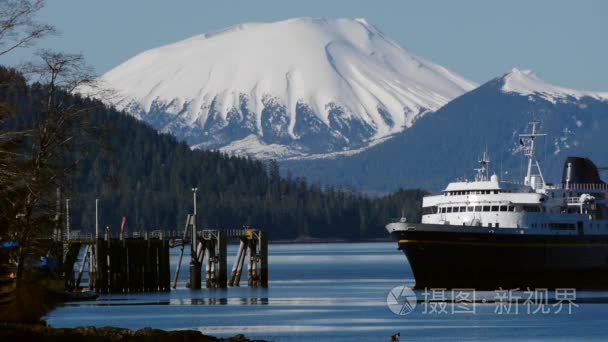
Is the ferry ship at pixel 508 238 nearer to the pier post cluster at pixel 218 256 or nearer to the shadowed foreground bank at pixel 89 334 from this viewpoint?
the pier post cluster at pixel 218 256

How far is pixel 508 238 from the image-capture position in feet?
308

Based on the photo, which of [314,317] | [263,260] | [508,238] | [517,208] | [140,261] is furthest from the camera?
[517,208]

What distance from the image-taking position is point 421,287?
9194cm

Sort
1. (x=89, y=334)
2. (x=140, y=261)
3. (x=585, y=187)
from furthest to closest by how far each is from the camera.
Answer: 1. (x=585, y=187)
2. (x=140, y=261)
3. (x=89, y=334)

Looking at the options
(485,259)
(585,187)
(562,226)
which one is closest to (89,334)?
(485,259)

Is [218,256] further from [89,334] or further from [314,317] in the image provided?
[89,334]

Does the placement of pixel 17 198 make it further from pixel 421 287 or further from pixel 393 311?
pixel 421 287

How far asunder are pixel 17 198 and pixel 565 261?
49942 mm

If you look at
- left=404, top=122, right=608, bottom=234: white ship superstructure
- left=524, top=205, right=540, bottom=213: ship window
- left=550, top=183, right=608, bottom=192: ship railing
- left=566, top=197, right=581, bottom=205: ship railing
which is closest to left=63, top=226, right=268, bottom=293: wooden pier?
left=404, top=122, right=608, bottom=234: white ship superstructure

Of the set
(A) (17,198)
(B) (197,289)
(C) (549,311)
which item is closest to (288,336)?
(A) (17,198)

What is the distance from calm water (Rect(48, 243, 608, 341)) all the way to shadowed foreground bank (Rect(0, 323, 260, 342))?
31.0ft

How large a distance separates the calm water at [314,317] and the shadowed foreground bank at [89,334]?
372 inches

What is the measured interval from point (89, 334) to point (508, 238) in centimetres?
5041

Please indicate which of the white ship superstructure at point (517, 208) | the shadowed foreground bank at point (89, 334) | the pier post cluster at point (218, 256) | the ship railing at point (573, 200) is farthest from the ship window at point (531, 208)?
the shadowed foreground bank at point (89, 334)
